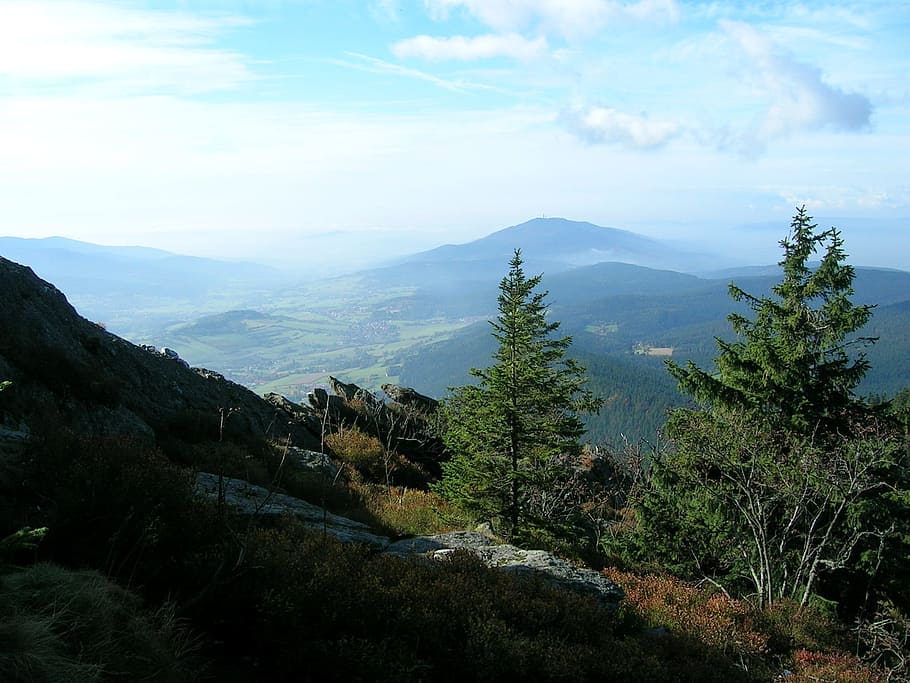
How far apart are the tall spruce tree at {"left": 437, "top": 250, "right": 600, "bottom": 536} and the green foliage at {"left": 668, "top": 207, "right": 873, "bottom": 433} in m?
4.62

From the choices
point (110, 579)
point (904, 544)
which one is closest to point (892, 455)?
point (904, 544)

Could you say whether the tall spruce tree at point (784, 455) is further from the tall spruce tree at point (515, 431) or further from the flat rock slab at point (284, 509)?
the flat rock slab at point (284, 509)

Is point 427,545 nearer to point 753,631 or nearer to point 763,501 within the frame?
point 753,631

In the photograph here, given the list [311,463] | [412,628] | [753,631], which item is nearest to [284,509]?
[412,628]

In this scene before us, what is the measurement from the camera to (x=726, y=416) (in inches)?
588

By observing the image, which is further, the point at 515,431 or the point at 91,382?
the point at 515,431

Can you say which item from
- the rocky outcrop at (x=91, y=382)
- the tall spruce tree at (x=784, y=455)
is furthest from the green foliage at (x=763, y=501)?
the rocky outcrop at (x=91, y=382)

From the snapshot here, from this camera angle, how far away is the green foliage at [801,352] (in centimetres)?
1448

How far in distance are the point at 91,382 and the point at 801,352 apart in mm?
16323

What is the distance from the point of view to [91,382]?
10.7 meters

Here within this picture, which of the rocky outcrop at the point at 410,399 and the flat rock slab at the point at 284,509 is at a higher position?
the flat rock slab at the point at 284,509

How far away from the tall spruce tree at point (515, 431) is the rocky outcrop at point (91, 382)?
4.90 meters

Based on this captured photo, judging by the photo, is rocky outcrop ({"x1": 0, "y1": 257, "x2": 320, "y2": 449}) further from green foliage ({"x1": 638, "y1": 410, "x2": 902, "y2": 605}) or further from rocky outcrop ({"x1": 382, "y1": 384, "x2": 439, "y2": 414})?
green foliage ({"x1": 638, "y1": 410, "x2": 902, "y2": 605})

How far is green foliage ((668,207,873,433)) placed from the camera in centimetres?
1448
